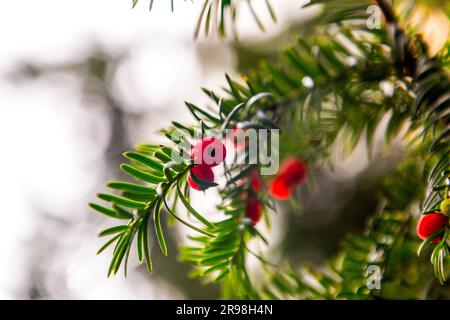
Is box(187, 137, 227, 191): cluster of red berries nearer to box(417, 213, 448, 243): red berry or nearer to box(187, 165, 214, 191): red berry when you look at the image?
box(187, 165, 214, 191): red berry

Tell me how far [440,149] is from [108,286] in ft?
2.93

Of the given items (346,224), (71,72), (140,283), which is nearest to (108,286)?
(140,283)

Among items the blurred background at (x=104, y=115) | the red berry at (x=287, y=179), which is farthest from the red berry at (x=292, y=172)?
the blurred background at (x=104, y=115)

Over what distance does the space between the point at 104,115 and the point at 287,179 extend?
1.61m

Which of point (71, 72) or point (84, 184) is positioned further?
point (71, 72)

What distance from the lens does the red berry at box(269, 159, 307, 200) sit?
53cm

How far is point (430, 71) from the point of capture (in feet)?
1.32

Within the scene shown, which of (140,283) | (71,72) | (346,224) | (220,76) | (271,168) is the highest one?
(71,72)

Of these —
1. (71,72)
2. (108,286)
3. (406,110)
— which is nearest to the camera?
(406,110)

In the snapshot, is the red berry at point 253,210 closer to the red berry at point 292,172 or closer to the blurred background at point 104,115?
the red berry at point 292,172

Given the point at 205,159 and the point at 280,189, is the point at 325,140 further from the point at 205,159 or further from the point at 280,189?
the point at 205,159

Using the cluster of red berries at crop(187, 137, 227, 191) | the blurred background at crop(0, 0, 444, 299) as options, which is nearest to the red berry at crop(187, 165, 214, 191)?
the cluster of red berries at crop(187, 137, 227, 191)

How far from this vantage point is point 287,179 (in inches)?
20.8
